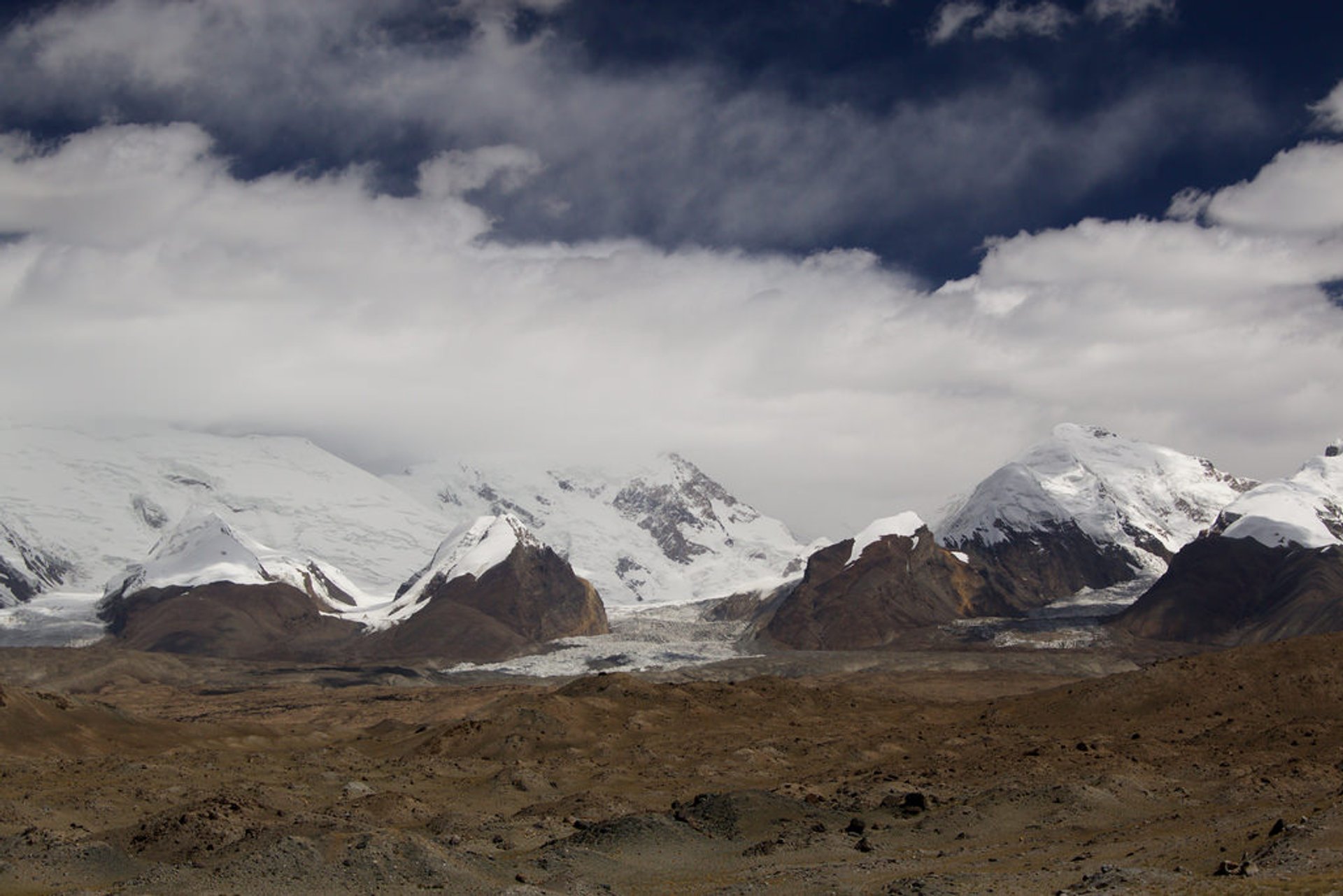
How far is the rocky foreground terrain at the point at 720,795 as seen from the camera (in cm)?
5859

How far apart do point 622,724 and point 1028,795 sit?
65243mm

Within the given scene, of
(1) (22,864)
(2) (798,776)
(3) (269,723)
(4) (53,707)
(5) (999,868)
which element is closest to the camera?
Answer: (5) (999,868)

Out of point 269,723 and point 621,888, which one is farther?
point 269,723

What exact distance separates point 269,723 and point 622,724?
79.4 metres

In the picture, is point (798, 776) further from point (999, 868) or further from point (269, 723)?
point (269, 723)

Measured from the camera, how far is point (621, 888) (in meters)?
60.8

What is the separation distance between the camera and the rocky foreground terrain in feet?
192

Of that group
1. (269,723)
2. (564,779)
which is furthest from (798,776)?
(269,723)

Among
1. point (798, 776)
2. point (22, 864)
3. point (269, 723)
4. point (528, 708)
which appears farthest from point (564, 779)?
point (269, 723)

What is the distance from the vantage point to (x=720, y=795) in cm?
7706

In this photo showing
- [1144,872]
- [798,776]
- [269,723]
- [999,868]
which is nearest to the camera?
[1144,872]

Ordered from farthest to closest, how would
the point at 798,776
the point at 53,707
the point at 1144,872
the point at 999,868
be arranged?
the point at 53,707
the point at 798,776
the point at 999,868
the point at 1144,872

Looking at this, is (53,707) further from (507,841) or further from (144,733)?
(507,841)

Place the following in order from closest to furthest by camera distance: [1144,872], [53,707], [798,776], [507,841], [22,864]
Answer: [1144,872] < [22,864] < [507,841] < [798,776] < [53,707]
